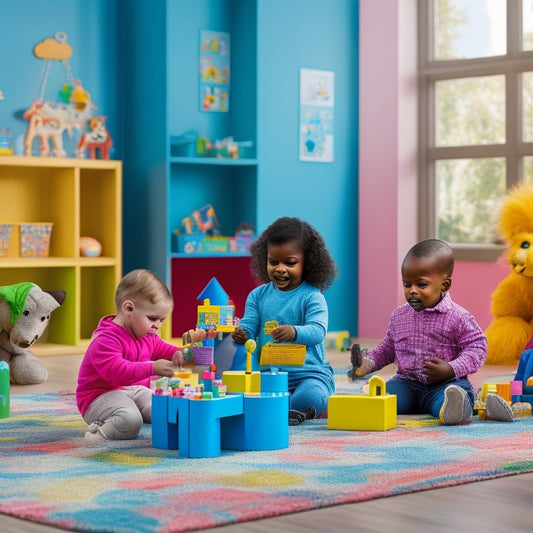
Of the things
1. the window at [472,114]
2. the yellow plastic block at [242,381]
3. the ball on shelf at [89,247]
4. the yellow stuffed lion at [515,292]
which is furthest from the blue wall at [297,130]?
the yellow plastic block at [242,381]

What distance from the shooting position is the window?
5.77 m

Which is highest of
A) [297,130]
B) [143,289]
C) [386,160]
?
[297,130]

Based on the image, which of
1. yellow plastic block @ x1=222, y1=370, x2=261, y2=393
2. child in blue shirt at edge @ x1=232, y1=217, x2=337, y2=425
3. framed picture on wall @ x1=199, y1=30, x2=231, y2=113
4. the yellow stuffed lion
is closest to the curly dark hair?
child in blue shirt at edge @ x1=232, y1=217, x2=337, y2=425

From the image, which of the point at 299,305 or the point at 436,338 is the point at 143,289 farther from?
the point at 436,338

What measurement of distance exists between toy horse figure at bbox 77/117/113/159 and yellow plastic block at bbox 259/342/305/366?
2386 mm

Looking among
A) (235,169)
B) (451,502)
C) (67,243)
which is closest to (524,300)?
(235,169)

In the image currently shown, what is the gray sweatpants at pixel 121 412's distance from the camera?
9.14 ft

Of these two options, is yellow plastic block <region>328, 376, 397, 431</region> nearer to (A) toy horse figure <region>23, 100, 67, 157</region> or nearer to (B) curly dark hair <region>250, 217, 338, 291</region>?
(B) curly dark hair <region>250, 217, 338, 291</region>

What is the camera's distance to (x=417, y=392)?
Answer: 10.9 feet

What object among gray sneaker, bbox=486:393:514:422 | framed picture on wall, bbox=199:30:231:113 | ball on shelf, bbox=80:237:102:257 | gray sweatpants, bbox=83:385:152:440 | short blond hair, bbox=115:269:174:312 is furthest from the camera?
framed picture on wall, bbox=199:30:231:113

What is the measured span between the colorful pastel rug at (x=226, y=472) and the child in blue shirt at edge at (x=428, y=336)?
0.21 m

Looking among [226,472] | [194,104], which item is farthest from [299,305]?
[194,104]

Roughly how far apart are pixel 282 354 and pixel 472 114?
3127 mm

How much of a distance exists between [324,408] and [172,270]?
263cm
